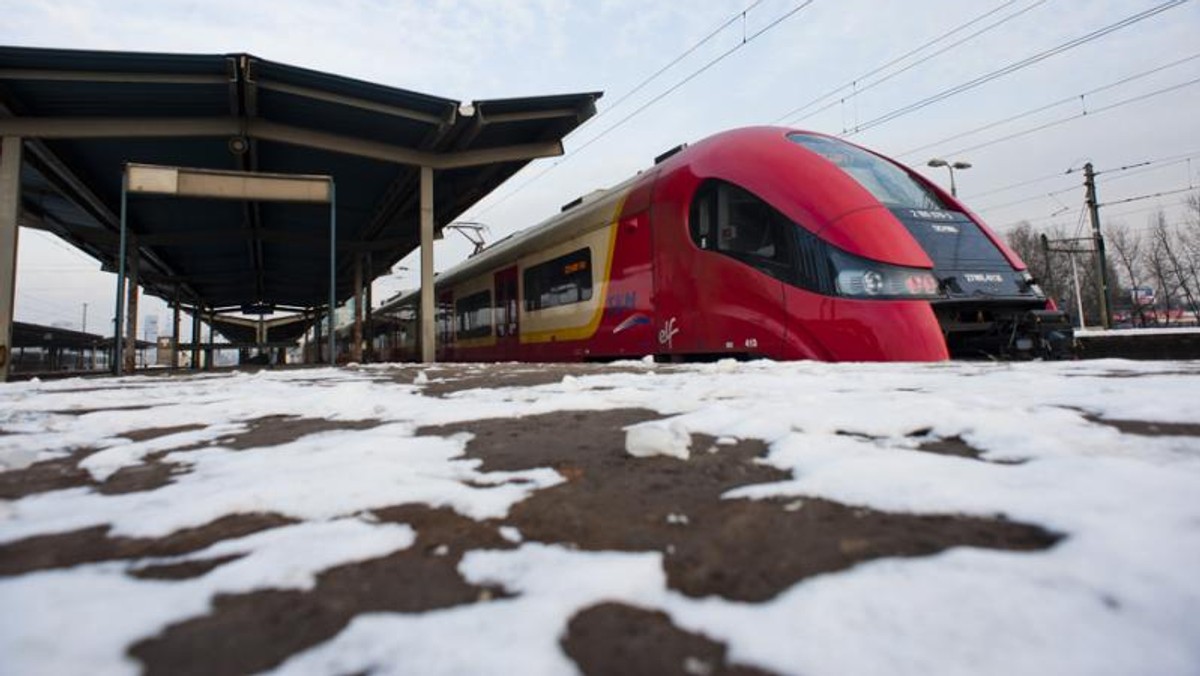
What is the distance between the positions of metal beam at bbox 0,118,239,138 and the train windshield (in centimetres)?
820

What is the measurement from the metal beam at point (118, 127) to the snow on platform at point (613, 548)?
7.93 metres

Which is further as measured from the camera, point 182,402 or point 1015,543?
point 182,402

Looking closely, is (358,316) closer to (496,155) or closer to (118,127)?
(496,155)

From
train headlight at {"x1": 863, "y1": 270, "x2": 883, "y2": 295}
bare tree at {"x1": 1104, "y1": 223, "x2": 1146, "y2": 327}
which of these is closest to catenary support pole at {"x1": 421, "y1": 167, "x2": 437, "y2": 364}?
train headlight at {"x1": 863, "y1": 270, "x2": 883, "y2": 295}

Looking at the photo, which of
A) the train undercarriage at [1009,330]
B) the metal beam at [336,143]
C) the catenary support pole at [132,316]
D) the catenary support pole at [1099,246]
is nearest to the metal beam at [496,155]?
the metal beam at [336,143]

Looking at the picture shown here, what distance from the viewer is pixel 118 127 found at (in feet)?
27.3

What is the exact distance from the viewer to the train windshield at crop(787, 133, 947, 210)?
6.30 metres

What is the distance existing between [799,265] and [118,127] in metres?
9.49

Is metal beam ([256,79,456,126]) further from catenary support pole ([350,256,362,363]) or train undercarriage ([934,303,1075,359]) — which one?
catenary support pole ([350,256,362,363])

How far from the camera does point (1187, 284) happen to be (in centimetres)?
3409

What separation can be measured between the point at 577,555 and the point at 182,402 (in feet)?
11.9

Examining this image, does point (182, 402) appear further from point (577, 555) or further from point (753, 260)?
point (753, 260)

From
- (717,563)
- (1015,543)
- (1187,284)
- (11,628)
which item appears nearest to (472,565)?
(717,563)

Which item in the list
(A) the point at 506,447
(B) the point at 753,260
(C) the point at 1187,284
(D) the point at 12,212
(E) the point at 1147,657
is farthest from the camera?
(C) the point at 1187,284
